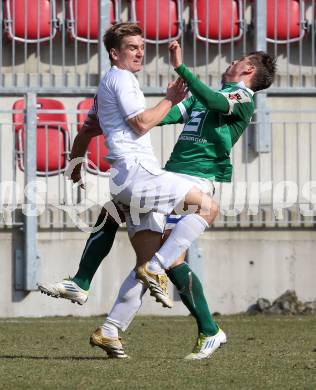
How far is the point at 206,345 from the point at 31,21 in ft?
23.7

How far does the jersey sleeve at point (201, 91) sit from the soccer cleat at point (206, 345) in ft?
4.15

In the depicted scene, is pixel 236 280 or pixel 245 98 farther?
pixel 236 280

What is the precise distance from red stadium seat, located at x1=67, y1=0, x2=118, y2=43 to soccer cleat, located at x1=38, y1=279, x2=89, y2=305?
6.80 metres

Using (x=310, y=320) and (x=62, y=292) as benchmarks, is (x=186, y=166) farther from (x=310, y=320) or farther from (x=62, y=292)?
(x=310, y=320)

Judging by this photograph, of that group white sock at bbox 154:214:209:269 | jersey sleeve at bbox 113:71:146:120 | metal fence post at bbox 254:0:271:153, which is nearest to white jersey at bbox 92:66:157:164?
jersey sleeve at bbox 113:71:146:120

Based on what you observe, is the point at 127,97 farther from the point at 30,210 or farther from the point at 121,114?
the point at 30,210

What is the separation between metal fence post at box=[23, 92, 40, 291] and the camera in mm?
12438

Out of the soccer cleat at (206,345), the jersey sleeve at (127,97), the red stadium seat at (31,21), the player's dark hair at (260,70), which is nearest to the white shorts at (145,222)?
the jersey sleeve at (127,97)

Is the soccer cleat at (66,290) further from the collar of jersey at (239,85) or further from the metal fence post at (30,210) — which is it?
the metal fence post at (30,210)

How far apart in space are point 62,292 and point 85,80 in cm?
655

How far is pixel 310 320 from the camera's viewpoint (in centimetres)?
1162

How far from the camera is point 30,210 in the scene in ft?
40.9

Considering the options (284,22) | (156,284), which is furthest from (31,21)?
(156,284)

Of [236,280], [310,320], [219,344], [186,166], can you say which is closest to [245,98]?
[186,166]
